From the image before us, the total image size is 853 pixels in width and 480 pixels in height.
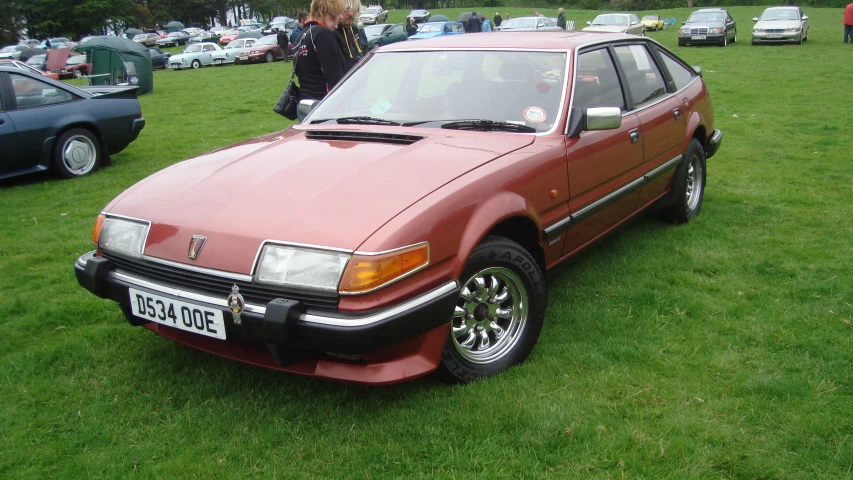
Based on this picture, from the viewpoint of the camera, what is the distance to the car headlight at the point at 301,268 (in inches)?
96.5

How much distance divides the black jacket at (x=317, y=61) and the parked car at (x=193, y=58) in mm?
26425

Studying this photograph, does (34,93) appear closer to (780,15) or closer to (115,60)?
(115,60)

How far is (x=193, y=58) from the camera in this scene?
29.5 meters

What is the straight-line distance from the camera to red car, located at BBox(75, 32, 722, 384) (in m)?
2.50

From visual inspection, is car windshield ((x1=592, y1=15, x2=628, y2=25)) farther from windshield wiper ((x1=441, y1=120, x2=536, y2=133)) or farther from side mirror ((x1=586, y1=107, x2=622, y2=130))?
windshield wiper ((x1=441, y1=120, x2=536, y2=133))

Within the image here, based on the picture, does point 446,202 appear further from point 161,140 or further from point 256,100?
point 256,100

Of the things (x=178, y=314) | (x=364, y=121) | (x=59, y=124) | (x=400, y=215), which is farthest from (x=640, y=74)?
(x=59, y=124)

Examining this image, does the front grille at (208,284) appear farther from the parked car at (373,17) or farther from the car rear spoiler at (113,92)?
the parked car at (373,17)

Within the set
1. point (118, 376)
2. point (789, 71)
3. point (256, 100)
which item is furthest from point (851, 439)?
point (789, 71)

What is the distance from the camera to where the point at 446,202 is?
2.72 m

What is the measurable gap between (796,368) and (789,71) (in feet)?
48.1

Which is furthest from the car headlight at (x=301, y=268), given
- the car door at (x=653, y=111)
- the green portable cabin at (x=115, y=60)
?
the green portable cabin at (x=115, y=60)

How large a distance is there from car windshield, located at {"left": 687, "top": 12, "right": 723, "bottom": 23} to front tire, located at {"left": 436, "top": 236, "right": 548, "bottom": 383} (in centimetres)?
2366

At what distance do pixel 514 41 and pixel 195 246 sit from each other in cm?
231
